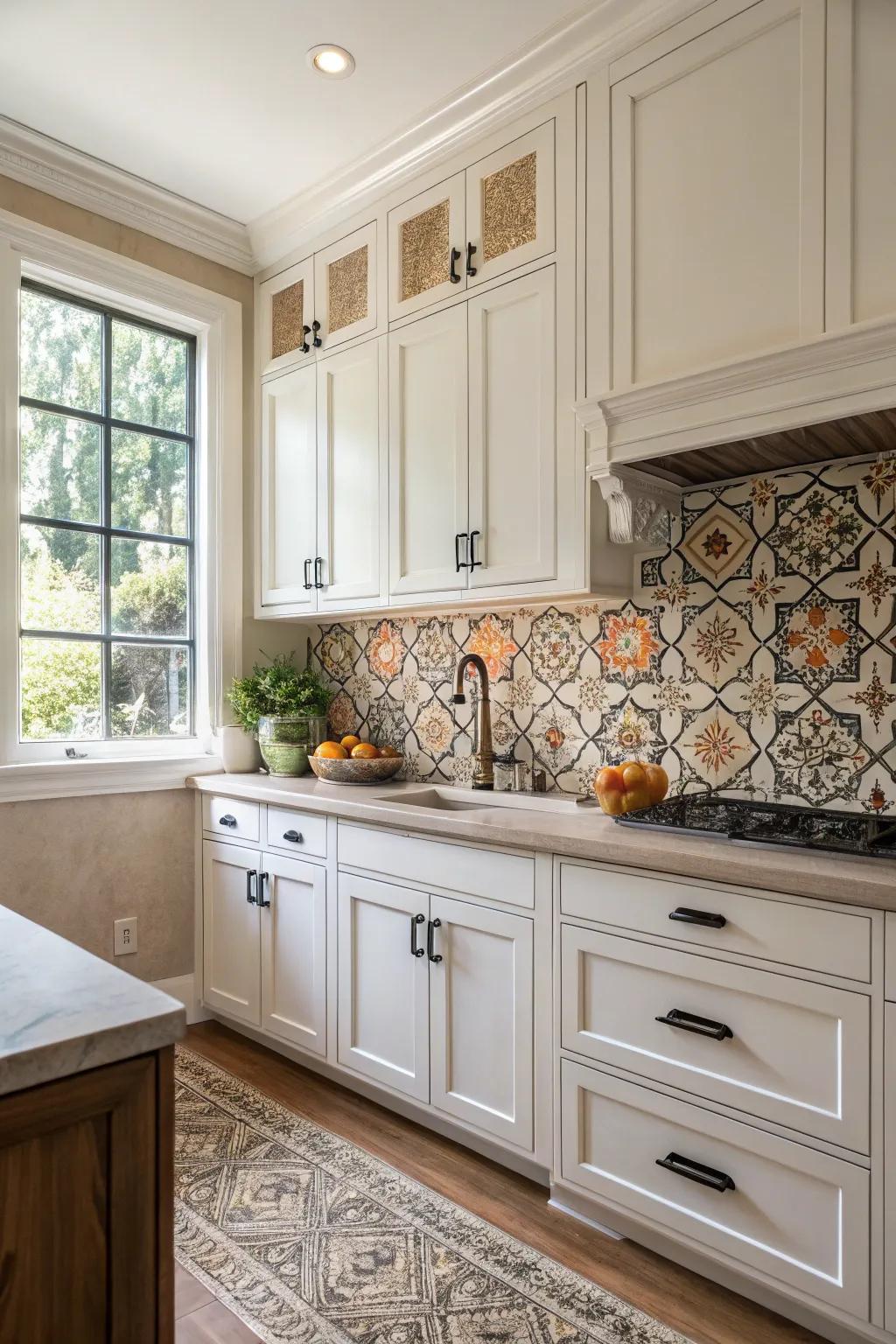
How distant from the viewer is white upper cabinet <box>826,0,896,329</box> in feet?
5.60

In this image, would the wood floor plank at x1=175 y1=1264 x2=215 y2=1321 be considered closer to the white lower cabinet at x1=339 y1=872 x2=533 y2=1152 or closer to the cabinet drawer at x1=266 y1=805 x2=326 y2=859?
the white lower cabinet at x1=339 y1=872 x2=533 y2=1152

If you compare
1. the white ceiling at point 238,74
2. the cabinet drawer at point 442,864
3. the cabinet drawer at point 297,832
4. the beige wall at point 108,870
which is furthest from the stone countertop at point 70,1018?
the white ceiling at point 238,74

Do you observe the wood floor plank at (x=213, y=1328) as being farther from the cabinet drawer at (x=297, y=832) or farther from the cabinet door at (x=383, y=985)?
the cabinet drawer at (x=297, y=832)

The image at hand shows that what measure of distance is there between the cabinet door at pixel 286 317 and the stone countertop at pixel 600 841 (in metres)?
1.56

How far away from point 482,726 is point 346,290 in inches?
61.1

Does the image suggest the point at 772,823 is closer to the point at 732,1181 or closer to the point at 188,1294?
the point at 732,1181

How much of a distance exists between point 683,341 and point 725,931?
4.26 ft

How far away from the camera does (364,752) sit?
2.93 meters

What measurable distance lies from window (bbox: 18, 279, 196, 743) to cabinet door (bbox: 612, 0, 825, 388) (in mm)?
1825

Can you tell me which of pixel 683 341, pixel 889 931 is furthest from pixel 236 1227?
pixel 683 341

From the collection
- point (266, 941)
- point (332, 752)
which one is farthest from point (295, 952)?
point (332, 752)

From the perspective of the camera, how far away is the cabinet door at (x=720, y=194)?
1.82 metres

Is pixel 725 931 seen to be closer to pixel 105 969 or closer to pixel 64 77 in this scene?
pixel 105 969

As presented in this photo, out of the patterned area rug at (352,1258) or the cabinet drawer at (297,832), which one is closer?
the patterned area rug at (352,1258)
